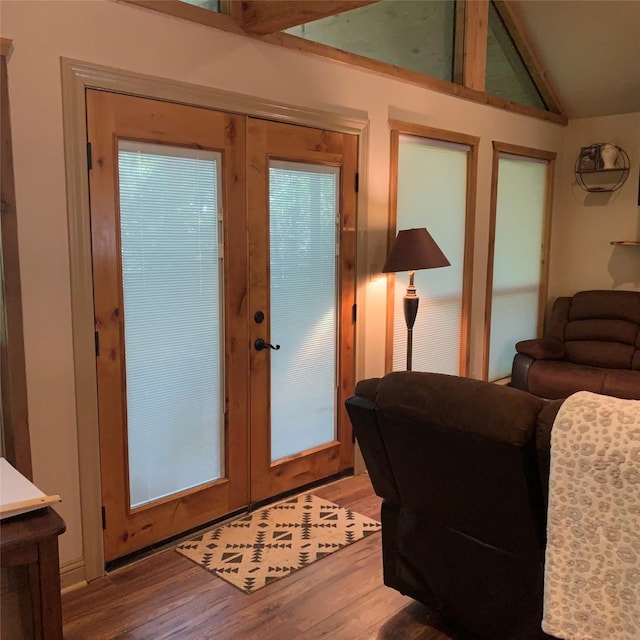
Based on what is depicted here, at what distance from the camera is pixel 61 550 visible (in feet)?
8.34

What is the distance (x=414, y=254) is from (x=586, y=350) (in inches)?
86.0

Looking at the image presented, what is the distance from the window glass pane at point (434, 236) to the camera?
398cm

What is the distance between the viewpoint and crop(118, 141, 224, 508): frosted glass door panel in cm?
269

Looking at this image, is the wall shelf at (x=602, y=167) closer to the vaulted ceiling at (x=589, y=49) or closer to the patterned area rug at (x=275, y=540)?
the vaulted ceiling at (x=589, y=49)

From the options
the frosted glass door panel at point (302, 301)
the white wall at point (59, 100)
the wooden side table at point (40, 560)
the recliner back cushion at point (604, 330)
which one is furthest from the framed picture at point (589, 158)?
the wooden side table at point (40, 560)

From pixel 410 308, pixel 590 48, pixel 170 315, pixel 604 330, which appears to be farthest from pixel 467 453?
pixel 590 48

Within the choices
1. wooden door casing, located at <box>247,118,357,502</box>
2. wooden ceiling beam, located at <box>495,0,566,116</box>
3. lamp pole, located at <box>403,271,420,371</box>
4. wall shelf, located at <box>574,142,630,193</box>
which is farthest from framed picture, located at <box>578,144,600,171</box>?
wooden door casing, located at <box>247,118,357,502</box>

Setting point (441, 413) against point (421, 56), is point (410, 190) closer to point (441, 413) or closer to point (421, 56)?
point (421, 56)

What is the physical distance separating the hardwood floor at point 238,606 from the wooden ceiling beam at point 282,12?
238 cm

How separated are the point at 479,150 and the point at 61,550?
359 centimetres

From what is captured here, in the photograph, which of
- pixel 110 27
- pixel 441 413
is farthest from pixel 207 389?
pixel 110 27

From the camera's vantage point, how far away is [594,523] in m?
1.73

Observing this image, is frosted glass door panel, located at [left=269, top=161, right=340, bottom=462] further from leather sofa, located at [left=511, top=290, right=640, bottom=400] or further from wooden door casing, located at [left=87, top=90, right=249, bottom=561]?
leather sofa, located at [left=511, top=290, right=640, bottom=400]

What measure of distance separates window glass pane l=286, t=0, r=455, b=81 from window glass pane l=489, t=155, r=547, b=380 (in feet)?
3.29
